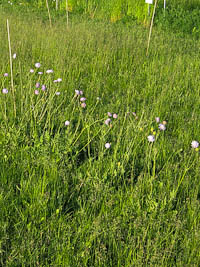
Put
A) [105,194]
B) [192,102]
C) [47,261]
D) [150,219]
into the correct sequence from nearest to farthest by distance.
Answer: [47,261]
[150,219]
[105,194]
[192,102]

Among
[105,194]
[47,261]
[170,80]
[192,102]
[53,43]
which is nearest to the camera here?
[47,261]

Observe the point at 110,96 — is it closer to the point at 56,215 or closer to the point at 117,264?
the point at 56,215

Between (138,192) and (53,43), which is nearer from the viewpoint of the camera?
(138,192)

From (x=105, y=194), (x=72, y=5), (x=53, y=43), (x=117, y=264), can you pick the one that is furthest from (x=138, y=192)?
(x=72, y=5)

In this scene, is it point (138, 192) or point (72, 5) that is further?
point (72, 5)

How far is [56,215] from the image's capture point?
1.81m

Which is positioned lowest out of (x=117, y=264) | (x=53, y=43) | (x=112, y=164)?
(x=117, y=264)

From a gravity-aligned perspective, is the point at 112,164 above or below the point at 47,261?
above

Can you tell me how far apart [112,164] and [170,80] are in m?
2.05

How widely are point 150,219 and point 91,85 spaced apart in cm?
204

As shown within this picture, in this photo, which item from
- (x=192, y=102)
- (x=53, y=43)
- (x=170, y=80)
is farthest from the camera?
(x=53, y=43)

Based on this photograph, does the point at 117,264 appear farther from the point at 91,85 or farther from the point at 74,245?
the point at 91,85

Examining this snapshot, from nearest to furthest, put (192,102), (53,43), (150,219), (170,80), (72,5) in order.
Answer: (150,219)
(192,102)
(170,80)
(53,43)
(72,5)

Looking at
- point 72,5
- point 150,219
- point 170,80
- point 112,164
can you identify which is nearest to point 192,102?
point 170,80
